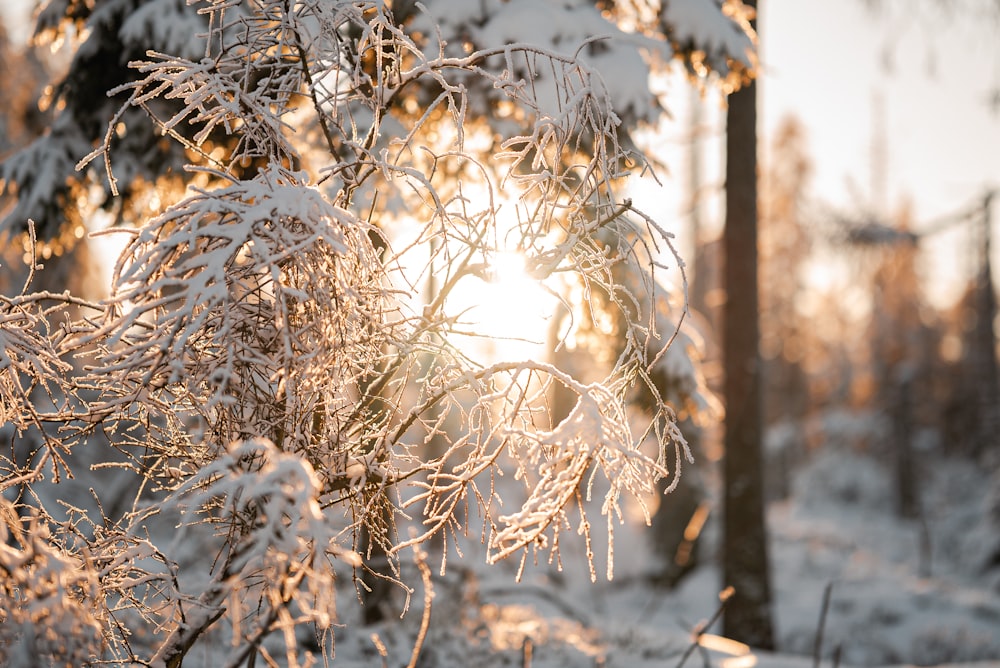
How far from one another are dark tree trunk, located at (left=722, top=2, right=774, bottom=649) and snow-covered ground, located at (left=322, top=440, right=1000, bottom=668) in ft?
2.47

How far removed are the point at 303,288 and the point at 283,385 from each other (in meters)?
0.43

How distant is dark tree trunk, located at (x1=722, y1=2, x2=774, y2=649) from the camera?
789 cm

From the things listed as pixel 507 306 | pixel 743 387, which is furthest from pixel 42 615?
pixel 743 387

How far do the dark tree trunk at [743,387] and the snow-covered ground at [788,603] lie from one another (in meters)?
0.75

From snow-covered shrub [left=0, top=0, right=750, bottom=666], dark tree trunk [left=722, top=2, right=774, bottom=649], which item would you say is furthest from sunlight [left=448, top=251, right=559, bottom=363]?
dark tree trunk [left=722, top=2, right=774, bottom=649]

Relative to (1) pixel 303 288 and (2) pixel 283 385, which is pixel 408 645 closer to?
(2) pixel 283 385

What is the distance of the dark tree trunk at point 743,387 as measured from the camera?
7895 millimetres

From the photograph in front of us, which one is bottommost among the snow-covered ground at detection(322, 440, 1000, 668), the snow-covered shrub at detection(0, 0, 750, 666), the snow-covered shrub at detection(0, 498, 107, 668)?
the snow-covered ground at detection(322, 440, 1000, 668)

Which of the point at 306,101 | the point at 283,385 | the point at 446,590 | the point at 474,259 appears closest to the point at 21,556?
the point at 283,385

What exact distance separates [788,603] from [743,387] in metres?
5.57

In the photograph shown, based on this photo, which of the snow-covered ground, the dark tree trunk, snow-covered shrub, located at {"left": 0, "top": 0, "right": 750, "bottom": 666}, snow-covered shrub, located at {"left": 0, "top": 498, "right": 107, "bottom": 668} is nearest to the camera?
snow-covered shrub, located at {"left": 0, "top": 498, "right": 107, "bottom": 668}

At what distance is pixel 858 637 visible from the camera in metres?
10.0

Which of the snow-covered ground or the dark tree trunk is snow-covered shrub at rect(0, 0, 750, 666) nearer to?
the snow-covered ground

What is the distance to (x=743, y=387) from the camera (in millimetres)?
7973
